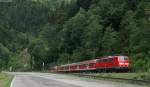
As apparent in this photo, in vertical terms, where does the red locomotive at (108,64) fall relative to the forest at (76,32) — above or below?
below

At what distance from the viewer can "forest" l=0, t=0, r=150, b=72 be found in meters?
68.5

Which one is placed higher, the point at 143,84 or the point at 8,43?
the point at 8,43

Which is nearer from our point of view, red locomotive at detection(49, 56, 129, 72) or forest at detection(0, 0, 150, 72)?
red locomotive at detection(49, 56, 129, 72)

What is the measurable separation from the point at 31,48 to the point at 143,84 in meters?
128

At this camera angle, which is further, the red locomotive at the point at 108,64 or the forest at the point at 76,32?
the forest at the point at 76,32

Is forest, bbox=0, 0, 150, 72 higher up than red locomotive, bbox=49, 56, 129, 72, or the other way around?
forest, bbox=0, 0, 150, 72

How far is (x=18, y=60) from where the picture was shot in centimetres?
17025

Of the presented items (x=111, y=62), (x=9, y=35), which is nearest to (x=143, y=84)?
(x=111, y=62)

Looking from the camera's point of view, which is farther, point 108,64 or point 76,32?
point 76,32

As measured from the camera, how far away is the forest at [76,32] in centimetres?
6846

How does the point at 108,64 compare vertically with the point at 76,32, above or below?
below

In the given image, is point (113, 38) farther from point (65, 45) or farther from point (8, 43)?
point (8, 43)

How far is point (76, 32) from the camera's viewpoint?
122m

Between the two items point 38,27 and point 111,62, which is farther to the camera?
point 38,27
